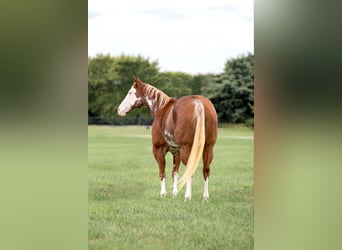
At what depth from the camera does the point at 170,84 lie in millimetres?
2574

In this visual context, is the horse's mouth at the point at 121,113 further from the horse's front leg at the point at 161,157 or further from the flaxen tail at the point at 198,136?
the flaxen tail at the point at 198,136

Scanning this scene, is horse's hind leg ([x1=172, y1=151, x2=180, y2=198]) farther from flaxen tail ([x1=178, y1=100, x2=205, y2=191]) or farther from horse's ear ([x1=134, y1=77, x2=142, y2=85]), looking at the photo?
horse's ear ([x1=134, y1=77, x2=142, y2=85])

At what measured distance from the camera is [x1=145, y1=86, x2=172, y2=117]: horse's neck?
8.46ft

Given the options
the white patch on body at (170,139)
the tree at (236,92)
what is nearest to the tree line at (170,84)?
the tree at (236,92)

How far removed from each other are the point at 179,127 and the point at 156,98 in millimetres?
186

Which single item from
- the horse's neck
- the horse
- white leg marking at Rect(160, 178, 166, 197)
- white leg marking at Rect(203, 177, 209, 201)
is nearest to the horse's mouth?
the horse

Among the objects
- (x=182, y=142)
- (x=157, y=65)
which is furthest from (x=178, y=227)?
(x=157, y=65)

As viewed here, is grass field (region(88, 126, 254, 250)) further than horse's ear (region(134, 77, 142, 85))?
No

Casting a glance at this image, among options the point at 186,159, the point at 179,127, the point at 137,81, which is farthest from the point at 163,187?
the point at 137,81

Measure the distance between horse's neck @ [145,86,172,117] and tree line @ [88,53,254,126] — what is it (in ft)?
0.07

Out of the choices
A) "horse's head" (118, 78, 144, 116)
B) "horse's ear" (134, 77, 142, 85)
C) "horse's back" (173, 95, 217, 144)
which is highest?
"horse's ear" (134, 77, 142, 85)

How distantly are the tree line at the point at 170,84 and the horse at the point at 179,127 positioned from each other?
35mm
